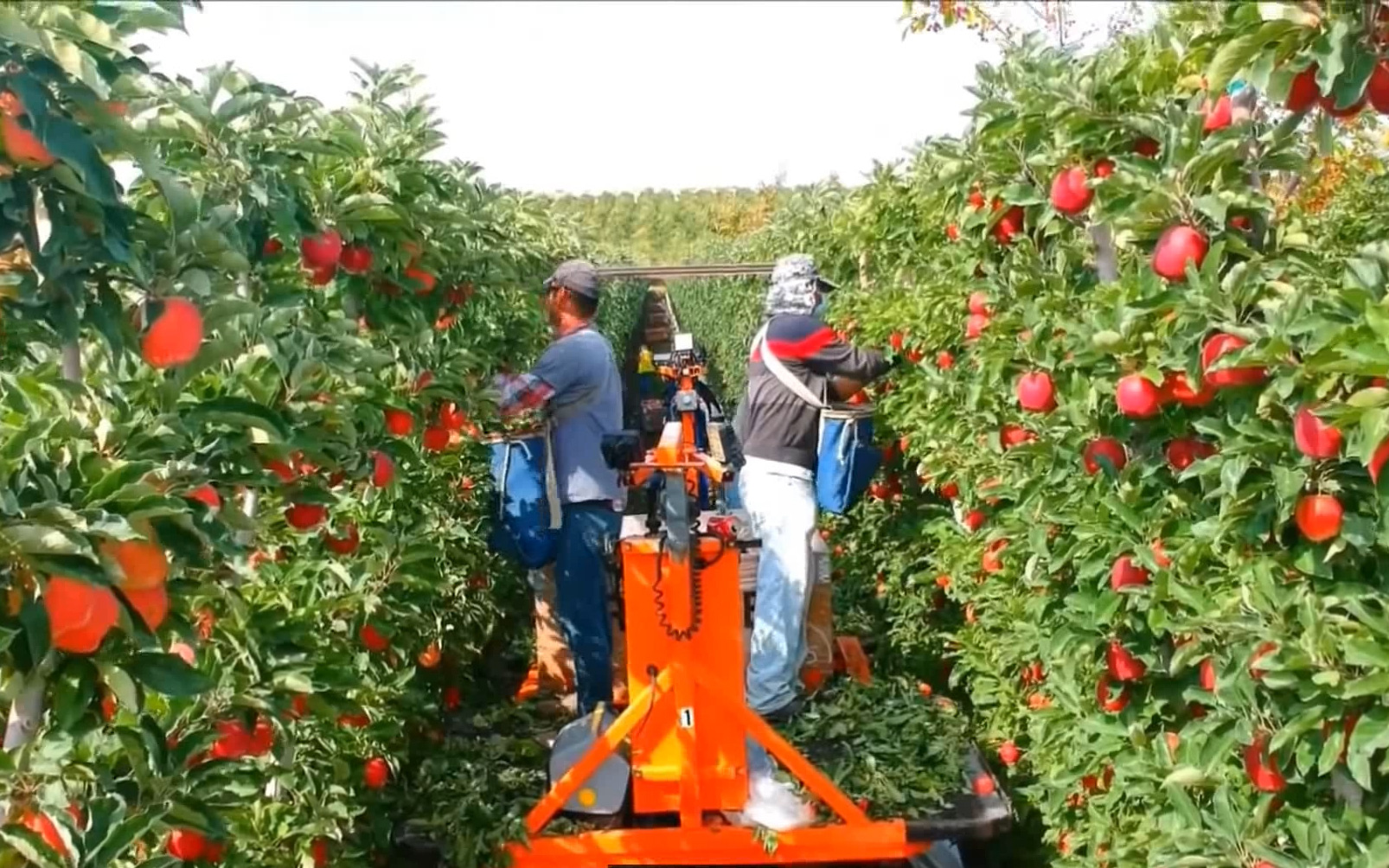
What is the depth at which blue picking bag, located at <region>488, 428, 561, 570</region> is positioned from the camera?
4.80 metres

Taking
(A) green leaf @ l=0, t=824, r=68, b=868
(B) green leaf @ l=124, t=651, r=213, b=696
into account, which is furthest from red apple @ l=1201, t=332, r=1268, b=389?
(A) green leaf @ l=0, t=824, r=68, b=868

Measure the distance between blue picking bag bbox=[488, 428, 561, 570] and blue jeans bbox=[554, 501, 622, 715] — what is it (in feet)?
0.24

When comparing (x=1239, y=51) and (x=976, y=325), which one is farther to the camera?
(x=976, y=325)

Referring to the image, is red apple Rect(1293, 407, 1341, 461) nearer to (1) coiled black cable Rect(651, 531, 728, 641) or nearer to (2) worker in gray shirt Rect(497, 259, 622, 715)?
(1) coiled black cable Rect(651, 531, 728, 641)

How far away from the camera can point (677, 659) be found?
3.64m

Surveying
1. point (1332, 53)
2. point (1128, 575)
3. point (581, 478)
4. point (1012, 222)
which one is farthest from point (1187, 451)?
point (581, 478)

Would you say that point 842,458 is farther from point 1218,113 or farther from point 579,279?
point 1218,113

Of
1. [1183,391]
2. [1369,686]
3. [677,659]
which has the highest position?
[1183,391]

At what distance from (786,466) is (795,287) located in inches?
26.7

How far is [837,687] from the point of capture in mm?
4781

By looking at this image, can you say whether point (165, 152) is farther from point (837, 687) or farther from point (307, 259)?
point (837, 687)

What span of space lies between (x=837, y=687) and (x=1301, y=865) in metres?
2.74

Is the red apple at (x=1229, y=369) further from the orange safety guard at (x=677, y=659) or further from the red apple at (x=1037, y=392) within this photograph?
the orange safety guard at (x=677, y=659)

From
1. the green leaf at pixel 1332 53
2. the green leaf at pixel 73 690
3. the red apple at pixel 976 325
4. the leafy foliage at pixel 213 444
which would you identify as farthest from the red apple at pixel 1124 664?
the green leaf at pixel 73 690
